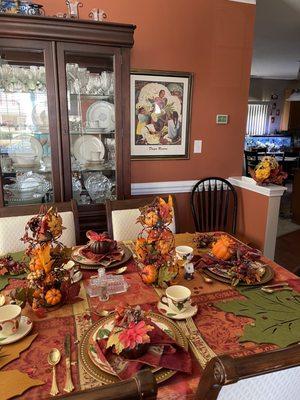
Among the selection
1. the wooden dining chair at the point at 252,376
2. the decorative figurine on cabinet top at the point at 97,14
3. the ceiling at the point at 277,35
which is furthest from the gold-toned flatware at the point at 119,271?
the ceiling at the point at 277,35

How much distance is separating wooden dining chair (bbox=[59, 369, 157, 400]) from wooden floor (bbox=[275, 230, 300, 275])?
2926mm

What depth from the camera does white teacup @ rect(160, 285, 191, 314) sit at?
3.51 ft

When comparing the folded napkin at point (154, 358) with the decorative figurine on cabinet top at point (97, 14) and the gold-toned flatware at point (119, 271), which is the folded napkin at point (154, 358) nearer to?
the gold-toned flatware at point (119, 271)

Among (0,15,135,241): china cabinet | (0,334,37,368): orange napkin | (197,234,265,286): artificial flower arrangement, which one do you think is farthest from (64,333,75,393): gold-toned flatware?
(0,15,135,241): china cabinet

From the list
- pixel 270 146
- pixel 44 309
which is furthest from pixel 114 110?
pixel 270 146

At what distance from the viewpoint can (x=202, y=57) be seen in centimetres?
274

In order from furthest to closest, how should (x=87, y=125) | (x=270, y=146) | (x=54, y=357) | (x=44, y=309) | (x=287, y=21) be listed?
1. (x=270, y=146)
2. (x=287, y=21)
3. (x=87, y=125)
4. (x=44, y=309)
5. (x=54, y=357)

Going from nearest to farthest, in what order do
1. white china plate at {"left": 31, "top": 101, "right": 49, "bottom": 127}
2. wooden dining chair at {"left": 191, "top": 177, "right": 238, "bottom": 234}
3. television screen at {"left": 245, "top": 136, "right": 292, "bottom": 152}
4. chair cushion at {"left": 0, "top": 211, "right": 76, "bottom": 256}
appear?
chair cushion at {"left": 0, "top": 211, "right": 76, "bottom": 256}, white china plate at {"left": 31, "top": 101, "right": 49, "bottom": 127}, wooden dining chair at {"left": 191, "top": 177, "right": 238, "bottom": 234}, television screen at {"left": 245, "top": 136, "right": 292, "bottom": 152}

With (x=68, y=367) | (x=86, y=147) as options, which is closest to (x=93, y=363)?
(x=68, y=367)

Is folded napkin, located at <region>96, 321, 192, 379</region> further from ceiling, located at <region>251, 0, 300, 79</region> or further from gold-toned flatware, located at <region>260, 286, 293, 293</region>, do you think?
ceiling, located at <region>251, 0, 300, 79</region>

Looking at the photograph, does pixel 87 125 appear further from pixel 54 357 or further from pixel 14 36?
pixel 54 357

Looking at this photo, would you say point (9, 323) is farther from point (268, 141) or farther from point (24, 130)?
point (268, 141)

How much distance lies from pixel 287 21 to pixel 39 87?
121 inches

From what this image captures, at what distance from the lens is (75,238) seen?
1838 mm
